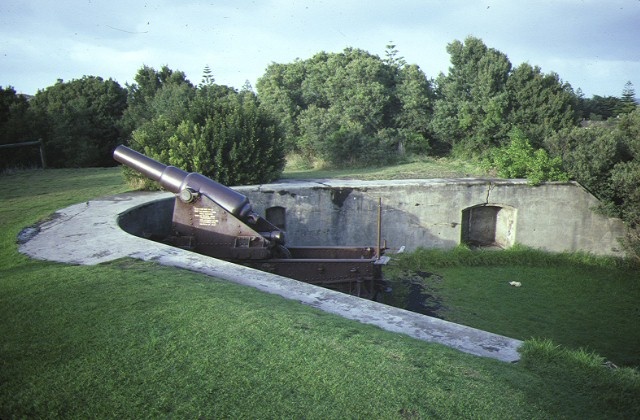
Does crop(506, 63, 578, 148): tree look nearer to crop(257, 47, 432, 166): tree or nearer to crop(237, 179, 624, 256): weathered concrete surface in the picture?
crop(257, 47, 432, 166): tree

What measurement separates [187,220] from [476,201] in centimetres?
653

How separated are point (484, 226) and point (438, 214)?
162cm

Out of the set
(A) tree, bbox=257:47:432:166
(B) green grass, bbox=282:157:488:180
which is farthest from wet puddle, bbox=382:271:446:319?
(A) tree, bbox=257:47:432:166

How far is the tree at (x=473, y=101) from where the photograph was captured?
652 inches

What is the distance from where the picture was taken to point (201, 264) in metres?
5.43

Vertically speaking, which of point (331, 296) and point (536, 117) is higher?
point (536, 117)

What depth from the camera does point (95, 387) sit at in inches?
101

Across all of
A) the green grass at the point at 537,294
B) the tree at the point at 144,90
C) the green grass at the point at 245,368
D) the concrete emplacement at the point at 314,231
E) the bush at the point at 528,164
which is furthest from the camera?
the tree at the point at 144,90

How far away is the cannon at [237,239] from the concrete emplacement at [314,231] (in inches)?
37.7

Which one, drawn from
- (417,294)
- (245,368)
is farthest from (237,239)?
(245,368)

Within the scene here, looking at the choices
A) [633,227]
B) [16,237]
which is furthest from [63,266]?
[633,227]

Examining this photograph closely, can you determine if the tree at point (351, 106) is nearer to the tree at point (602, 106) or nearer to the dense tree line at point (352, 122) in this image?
the dense tree line at point (352, 122)

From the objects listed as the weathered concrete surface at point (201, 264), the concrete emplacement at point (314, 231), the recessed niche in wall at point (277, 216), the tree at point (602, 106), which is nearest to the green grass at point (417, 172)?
the concrete emplacement at point (314, 231)

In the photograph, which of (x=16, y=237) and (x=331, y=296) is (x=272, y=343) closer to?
(x=331, y=296)
